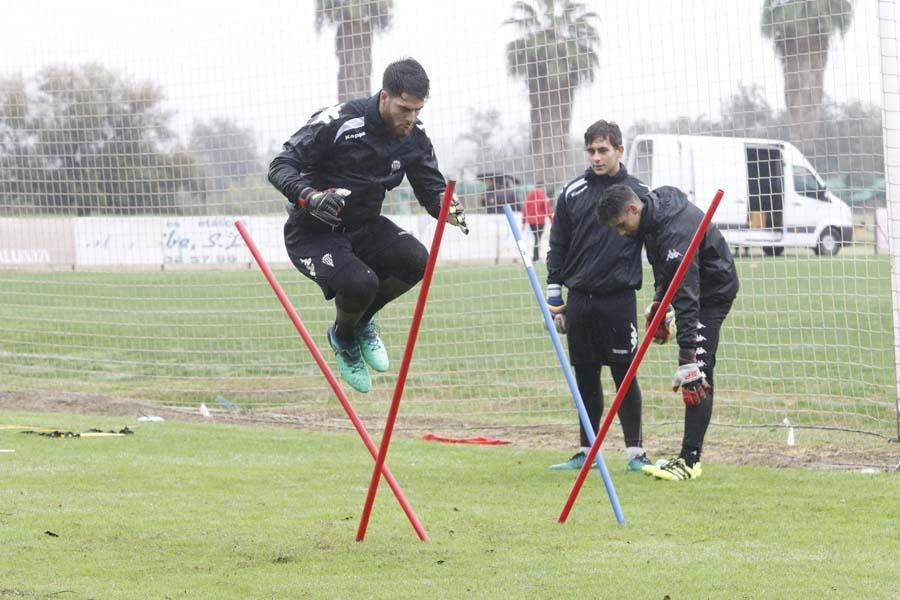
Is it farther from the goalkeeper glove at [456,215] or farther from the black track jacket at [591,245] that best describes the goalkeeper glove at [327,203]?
the black track jacket at [591,245]

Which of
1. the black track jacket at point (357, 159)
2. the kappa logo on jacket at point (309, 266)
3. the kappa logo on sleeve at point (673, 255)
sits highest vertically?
the black track jacket at point (357, 159)

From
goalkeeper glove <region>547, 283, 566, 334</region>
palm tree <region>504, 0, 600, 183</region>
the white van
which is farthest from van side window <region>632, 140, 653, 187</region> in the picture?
goalkeeper glove <region>547, 283, 566, 334</region>

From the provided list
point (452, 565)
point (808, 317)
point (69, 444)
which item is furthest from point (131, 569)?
point (808, 317)

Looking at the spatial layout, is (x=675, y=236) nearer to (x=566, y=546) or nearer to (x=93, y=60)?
(x=566, y=546)

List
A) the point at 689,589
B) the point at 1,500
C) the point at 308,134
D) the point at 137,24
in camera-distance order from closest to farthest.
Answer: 1. the point at 689,589
2. the point at 308,134
3. the point at 1,500
4. the point at 137,24

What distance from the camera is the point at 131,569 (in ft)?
18.5

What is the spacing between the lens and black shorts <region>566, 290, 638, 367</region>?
825cm

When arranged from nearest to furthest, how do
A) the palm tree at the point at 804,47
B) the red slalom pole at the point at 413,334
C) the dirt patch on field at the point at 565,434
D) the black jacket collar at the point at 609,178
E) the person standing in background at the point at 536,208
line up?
the red slalom pole at the point at 413,334
the black jacket collar at the point at 609,178
the dirt patch on field at the point at 565,434
the palm tree at the point at 804,47
the person standing in background at the point at 536,208

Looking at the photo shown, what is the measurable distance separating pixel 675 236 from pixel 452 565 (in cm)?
279

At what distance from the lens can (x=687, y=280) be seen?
7.55 metres

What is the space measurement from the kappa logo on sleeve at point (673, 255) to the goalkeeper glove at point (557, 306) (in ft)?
3.92

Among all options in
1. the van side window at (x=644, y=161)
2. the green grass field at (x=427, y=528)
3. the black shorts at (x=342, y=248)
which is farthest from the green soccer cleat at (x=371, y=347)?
the van side window at (x=644, y=161)

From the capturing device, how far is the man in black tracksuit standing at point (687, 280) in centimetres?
745

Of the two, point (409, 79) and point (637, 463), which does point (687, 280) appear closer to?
point (637, 463)
